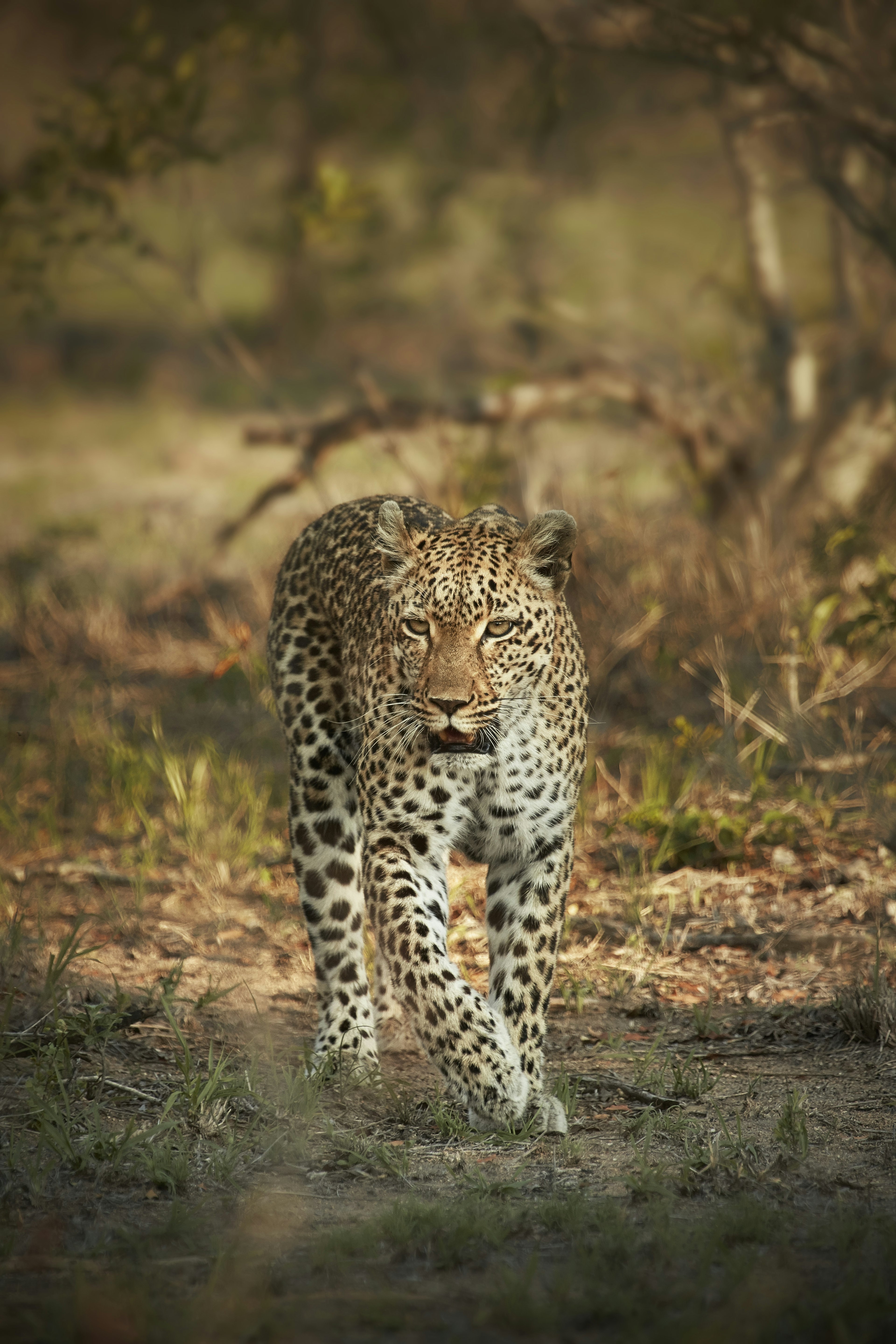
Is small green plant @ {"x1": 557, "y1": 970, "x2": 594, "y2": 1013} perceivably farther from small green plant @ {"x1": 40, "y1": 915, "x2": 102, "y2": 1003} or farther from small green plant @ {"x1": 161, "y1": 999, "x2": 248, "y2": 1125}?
small green plant @ {"x1": 40, "y1": 915, "x2": 102, "y2": 1003}

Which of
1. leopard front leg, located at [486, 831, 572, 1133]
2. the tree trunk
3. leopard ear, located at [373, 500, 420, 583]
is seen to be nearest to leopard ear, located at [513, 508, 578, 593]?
leopard ear, located at [373, 500, 420, 583]

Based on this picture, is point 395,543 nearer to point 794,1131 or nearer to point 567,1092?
point 567,1092

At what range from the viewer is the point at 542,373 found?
38.5ft

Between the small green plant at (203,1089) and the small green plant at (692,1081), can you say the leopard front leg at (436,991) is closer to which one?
the small green plant at (692,1081)

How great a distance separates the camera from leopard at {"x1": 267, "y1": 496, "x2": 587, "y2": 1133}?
4.18m

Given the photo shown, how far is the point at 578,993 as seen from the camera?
516 cm

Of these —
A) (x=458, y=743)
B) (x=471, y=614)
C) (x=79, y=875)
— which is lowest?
(x=79, y=875)

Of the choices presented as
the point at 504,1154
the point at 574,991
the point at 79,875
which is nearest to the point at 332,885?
the point at 574,991

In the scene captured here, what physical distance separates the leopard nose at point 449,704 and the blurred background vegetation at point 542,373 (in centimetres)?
232

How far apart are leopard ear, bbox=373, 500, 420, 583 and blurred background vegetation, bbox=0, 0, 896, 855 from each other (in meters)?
2.07

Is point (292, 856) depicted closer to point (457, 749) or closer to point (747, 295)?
point (457, 749)

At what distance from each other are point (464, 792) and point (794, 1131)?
1382 mm

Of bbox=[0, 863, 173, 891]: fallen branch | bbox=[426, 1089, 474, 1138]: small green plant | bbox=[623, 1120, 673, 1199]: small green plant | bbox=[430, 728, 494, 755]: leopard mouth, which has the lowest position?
bbox=[0, 863, 173, 891]: fallen branch

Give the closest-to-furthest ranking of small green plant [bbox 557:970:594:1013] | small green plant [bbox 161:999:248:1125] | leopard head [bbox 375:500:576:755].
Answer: small green plant [bbox 161:999:248:1125], leopard head [bbox 375:500:576:755], small green plant [bbox 557:970:594:1013]
